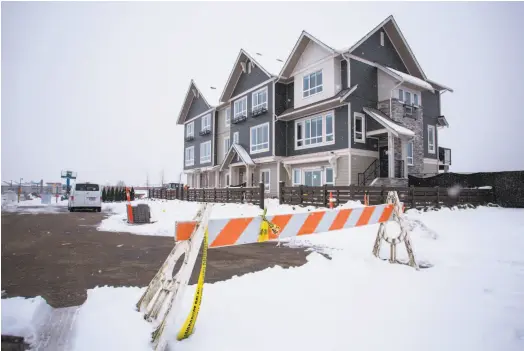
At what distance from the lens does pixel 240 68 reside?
91.6 ft

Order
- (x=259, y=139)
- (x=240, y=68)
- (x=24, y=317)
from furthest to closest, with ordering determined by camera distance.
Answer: (x=240, y=68) < (x=259, y=139) < (x=24, y=317)

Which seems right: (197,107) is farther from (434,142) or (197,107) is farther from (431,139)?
(434,142)

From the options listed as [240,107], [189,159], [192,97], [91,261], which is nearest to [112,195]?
[189,159]

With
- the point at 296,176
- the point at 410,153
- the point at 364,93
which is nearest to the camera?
the point at 364,93

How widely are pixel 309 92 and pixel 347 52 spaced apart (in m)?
3.74

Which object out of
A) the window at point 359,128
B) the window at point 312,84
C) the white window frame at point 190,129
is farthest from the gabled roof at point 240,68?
the white window frame at point 190,129

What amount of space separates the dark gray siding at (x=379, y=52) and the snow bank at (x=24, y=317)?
21.8m

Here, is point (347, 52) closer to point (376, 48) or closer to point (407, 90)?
point (376, 48)

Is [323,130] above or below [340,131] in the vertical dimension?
above

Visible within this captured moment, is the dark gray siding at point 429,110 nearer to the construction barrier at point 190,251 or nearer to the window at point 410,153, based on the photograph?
the window at point 410,153

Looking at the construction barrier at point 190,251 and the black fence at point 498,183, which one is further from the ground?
the black fence at point 498,183

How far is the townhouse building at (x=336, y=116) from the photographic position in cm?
1997

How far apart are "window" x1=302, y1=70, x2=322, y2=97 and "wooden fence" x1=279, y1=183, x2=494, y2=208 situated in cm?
838

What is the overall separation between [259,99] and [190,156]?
15072mm
